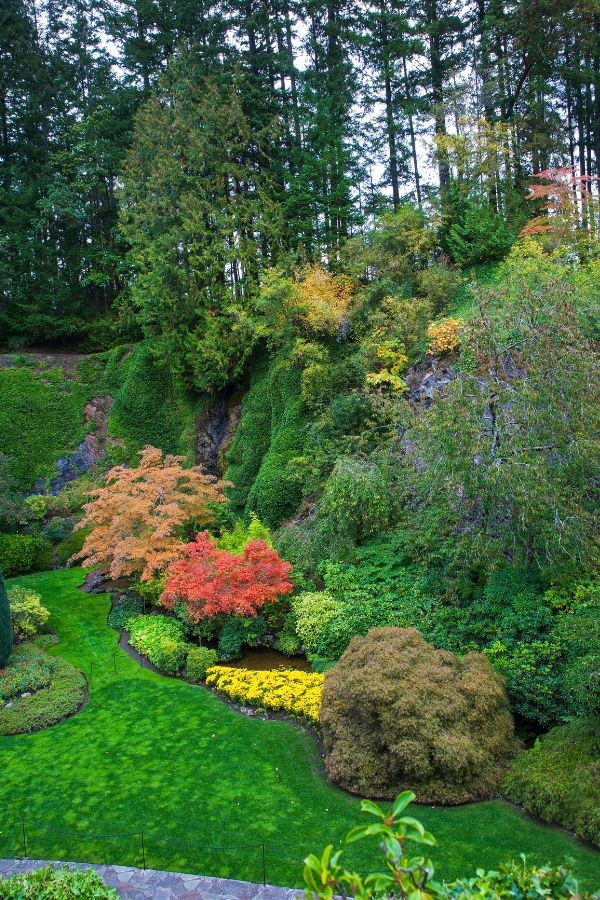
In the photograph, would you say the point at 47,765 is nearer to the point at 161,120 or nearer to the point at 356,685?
the point at 356,685

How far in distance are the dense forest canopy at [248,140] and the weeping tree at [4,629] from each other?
37.0 feet

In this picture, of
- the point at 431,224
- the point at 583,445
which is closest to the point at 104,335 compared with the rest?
the point at 431,224

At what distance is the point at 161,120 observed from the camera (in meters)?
21.3

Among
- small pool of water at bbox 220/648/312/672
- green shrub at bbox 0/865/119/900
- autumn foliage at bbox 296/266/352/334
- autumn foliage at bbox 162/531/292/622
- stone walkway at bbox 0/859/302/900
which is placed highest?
autumn foliage at bbox 296/266/352/334

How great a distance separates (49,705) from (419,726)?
6.77m

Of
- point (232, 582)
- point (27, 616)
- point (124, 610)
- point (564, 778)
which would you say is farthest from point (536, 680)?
point (27, 616)

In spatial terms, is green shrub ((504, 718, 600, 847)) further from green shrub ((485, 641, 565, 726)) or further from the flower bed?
the flower bed

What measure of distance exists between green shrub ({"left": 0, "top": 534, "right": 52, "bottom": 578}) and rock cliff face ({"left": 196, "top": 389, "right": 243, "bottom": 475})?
6.19 m

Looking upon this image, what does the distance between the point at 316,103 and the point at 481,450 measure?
1837 centimetres

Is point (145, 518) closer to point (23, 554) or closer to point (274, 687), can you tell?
point (274, 687)

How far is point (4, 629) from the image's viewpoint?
12.2 metres

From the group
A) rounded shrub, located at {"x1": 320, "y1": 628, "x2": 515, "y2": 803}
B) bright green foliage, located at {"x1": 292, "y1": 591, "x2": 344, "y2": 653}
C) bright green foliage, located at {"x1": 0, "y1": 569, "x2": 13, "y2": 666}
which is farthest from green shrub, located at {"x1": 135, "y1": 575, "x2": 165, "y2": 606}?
rounded shrub, located at {"x1": 320, "y1": 628, "x2": 515, "y2": 803}

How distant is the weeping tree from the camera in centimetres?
1207

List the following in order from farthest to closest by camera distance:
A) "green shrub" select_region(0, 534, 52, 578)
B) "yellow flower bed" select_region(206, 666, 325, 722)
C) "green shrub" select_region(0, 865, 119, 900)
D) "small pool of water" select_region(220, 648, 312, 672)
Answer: "green shrub" select_region(0, 534, 52, 578) < "small pool of water" select_region(220, 648, 312, 672) < "yellow flower bed" select_region(206, 666, 325, 722) < "green shrub" select_region(0, 865, 119, 900)
